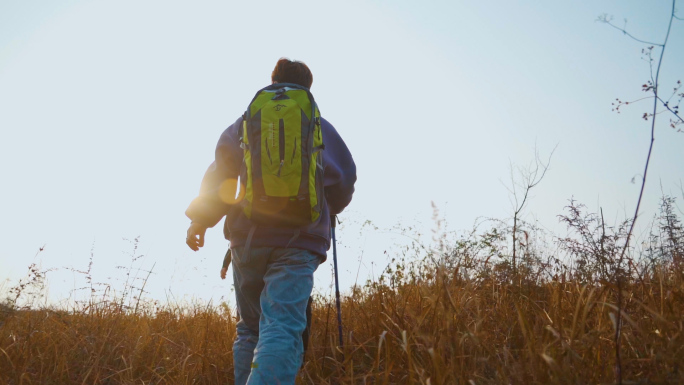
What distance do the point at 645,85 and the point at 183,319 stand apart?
3812 mm

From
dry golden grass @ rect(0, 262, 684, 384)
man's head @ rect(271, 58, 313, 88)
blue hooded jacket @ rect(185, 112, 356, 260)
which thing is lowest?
dry golden grass @ rect(0, 262, 684, 384)

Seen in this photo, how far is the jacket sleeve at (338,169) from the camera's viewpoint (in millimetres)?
2699

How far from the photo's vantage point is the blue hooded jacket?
2.32 metres

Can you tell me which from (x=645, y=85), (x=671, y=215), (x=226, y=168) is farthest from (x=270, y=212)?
(x=671, y=215)

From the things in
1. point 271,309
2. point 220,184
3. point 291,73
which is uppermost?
point 291,73

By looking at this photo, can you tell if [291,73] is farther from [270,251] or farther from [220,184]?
[270,251]

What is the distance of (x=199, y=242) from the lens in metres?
2.64

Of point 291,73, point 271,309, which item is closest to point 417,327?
point 271,309

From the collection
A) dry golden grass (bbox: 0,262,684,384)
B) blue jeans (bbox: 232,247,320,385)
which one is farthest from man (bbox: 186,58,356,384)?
dry golden grass (bbox: 0,262,684,384)

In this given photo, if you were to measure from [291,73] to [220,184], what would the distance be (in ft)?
2.47

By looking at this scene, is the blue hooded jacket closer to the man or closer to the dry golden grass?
the man

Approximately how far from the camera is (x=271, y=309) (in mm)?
2164

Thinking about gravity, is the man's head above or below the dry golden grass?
above

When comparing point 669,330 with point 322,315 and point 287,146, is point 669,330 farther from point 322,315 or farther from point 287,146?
point 322,315
